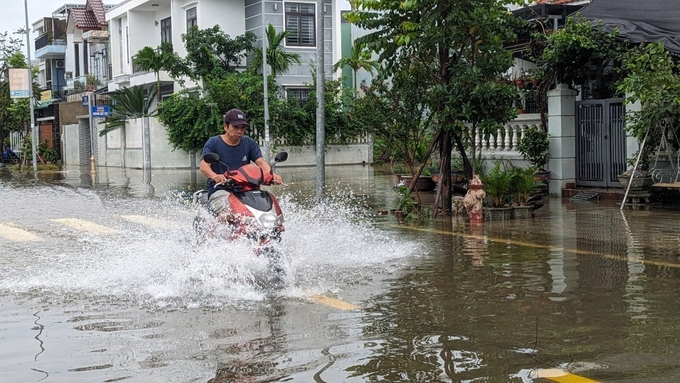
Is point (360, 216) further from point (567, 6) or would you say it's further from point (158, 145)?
point (158, 145)

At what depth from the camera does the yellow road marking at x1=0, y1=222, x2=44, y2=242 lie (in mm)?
13344

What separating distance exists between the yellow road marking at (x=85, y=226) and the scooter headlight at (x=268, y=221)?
641 cm

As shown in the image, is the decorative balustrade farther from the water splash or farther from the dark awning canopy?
the water splash

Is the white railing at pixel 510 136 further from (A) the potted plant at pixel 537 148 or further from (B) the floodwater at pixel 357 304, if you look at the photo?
(B) the floodwater at pixel 357 304

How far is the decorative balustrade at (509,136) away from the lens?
19.0 metres

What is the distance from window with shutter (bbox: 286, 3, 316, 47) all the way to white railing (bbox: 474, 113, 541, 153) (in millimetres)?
21253

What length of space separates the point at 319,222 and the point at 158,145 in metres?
26.8

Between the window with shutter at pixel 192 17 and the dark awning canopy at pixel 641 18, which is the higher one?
the window with shutter at pixel 192 17

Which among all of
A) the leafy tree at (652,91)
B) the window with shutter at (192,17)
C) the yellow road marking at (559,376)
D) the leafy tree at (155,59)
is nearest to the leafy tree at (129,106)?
the leafy tree at (155,59)

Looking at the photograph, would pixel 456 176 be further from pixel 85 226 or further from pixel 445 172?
pixel 85 226

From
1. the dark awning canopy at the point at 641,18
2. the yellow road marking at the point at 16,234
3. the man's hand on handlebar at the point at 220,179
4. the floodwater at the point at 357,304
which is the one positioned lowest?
the floodwater at the point at 357,304

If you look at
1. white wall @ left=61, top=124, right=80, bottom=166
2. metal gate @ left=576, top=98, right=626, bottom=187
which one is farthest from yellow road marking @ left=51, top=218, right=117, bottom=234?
white wall @ left=61, top=124, right=80, bottom=166

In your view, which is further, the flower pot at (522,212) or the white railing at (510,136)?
the white railing at (510,136)

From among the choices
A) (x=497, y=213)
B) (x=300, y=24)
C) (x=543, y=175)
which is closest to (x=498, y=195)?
(x=497, y=213)
